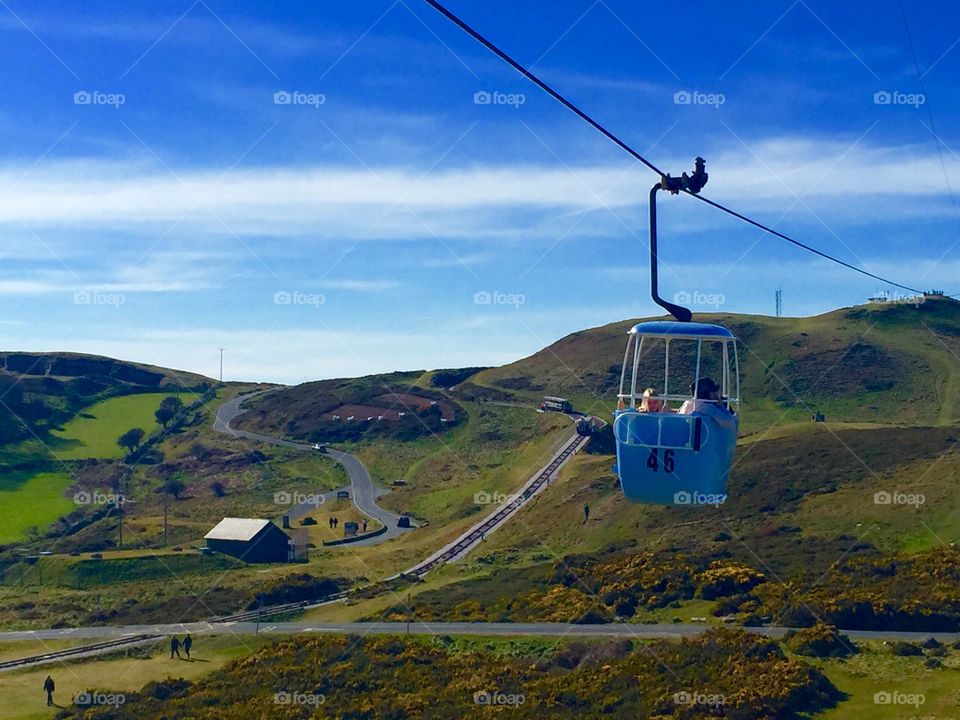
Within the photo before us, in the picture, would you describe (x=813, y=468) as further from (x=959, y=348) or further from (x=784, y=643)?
(x=959, y=348)

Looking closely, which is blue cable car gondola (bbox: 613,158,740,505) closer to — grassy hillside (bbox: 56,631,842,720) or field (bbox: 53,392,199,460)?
grassy hillside (bbox: 56,631,842,720)

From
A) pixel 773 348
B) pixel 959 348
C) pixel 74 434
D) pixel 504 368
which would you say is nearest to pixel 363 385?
pixel 504 368

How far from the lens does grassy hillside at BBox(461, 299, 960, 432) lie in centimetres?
13075

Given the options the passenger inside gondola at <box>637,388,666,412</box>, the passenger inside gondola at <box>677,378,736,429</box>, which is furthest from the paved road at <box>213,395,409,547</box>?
the passenger inside gondola at <box>677,378,736,429</box>

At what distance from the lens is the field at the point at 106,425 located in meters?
145

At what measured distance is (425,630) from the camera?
5822 centimetres

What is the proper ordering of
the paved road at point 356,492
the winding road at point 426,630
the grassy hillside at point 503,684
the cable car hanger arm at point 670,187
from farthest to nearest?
the paved road at point 356,492 → the winding road at point 426,630 → the grassy hillside at point 503,684 → the cable car hanger arm at point 670,187

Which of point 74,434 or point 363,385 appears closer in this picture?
point 74,434

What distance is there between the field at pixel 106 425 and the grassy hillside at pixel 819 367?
59966mm

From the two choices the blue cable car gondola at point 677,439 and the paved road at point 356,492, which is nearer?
the blue cable car gondola at point 677,439

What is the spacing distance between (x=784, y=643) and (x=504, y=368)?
133 metres

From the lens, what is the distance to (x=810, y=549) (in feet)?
228

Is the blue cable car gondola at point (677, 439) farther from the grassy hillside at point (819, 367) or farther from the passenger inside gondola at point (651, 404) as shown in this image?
the grassy hillside at point (819, 367)

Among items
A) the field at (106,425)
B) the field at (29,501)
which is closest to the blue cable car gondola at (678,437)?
the field at (29,501)
